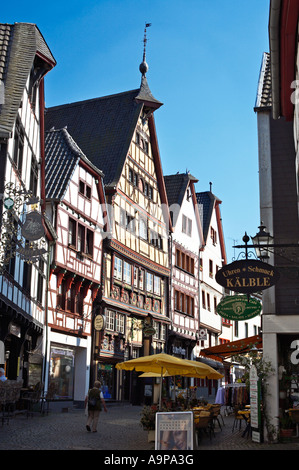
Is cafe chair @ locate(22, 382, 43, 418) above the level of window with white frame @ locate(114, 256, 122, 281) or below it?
below

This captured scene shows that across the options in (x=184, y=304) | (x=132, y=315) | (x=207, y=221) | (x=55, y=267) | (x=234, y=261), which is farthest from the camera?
(x=207, y=221)

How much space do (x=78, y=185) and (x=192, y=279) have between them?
1364 cm

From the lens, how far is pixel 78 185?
27703 mm

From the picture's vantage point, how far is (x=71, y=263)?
26500 mm

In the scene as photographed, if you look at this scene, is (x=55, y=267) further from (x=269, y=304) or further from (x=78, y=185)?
(x=269, y=304)

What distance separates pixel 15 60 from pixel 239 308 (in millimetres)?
11072

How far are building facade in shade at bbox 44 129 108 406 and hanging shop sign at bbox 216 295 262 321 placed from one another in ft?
39.4

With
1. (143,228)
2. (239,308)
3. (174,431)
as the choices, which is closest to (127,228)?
(143,228)

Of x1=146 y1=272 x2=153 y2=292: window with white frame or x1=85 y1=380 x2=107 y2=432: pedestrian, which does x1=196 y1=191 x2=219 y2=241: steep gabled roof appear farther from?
x1=85 y1=380 x2=107 y2=432: pedestrian

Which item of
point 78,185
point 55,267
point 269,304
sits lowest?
point 269,304

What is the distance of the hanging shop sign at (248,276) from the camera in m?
11.6

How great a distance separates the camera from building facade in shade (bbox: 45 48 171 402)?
29.4m

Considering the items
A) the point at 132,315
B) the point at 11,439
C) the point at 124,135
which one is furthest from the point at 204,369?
the point at 124,135

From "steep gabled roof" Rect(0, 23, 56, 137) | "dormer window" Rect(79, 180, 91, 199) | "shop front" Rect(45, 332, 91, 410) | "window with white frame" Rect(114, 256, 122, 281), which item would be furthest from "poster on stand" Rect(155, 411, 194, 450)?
"window with white frame" Rect(114, 256, 122, 281)
